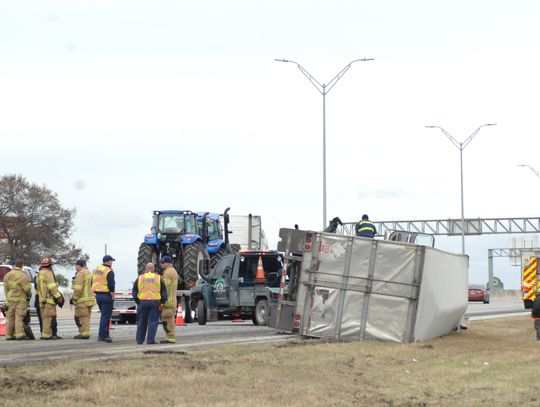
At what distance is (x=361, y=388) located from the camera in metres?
16.1

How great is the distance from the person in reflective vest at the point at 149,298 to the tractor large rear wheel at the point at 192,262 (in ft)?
42.3

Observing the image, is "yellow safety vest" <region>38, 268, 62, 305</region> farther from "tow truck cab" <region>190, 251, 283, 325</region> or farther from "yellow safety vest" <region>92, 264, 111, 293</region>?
"tow truck cab" <region>190, 251, 283, 325</region>

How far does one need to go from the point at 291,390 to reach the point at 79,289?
33.8 feet

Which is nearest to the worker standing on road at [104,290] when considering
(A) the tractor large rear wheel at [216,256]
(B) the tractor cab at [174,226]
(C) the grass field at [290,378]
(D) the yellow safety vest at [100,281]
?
(D) the yellow safety vest at [100,281]

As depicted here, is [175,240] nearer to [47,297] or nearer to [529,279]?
[47,297]

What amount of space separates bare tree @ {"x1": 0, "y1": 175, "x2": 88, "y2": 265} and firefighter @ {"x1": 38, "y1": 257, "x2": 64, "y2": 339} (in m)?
59.4

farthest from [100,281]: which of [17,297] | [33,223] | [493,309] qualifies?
[33,223]

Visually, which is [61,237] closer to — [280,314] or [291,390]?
[280,314]

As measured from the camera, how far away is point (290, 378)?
16.8 meters

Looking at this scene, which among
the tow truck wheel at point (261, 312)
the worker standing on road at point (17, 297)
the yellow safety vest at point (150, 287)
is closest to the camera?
the yellow safety vest at point (150, 287)

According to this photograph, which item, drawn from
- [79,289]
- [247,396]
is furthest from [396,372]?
[79,289]

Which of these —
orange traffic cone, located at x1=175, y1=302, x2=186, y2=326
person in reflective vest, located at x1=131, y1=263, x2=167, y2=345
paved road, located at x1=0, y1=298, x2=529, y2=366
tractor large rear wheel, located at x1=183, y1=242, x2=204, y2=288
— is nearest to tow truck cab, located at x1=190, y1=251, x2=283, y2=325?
paved road, located at x1=0, y1=298, x2=529, y2=366

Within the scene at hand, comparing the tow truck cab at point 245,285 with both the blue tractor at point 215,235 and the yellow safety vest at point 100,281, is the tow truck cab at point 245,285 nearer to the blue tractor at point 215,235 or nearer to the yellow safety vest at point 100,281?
the blue tractor at point 215,235

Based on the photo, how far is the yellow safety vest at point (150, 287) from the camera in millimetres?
22672
